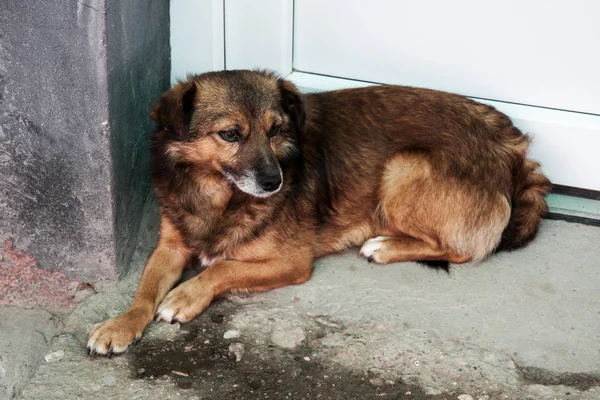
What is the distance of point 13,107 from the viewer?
3.29m

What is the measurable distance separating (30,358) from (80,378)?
0.51 metres

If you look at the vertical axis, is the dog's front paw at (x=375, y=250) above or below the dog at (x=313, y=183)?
below

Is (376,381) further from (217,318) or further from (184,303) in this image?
(184,303)

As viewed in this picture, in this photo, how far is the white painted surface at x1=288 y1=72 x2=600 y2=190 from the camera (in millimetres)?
4129

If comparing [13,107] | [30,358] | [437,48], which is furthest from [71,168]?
[437,48]

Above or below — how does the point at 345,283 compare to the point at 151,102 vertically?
below

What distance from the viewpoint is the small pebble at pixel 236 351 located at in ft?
10.5

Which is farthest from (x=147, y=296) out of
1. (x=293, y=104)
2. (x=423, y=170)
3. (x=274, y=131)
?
(x=423, y=170)

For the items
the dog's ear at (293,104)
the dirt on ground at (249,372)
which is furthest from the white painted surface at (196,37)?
the dirt on ground at (249,372)

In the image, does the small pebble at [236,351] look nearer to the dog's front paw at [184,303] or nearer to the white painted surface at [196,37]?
the dog's front paw at [184,303]

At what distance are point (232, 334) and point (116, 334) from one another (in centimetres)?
44

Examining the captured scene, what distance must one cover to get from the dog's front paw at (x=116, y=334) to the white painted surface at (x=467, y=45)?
5.62 feet

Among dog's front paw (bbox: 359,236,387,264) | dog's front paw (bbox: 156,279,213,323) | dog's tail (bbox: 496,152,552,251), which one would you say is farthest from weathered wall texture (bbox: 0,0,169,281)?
dog's tail (bbox: 496,152,552,251)

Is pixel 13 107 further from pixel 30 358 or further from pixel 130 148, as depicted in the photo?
pixel 30 358
